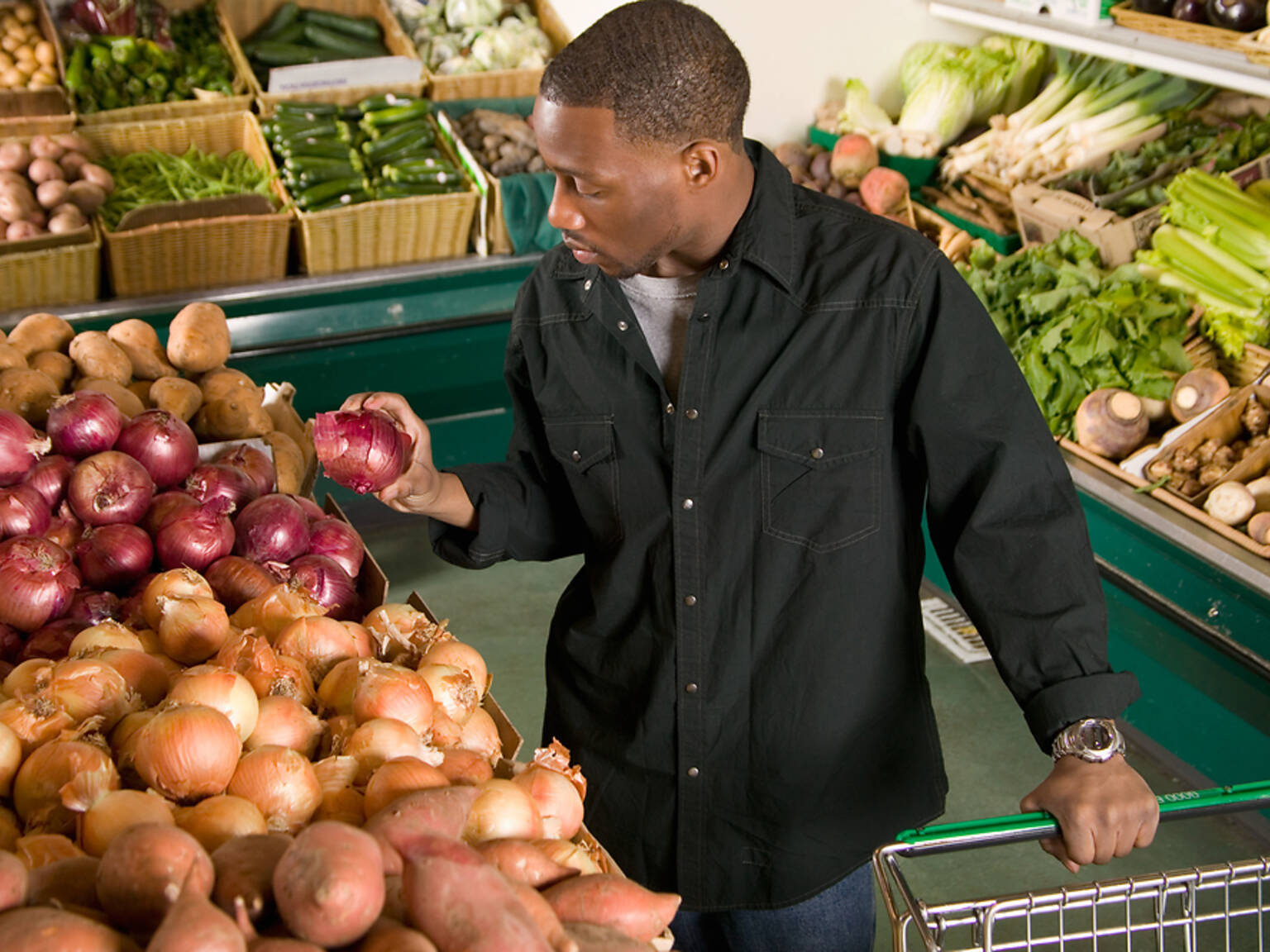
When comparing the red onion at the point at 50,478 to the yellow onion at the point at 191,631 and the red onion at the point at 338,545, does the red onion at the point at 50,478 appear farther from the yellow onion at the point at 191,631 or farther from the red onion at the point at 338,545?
the yellow onion at the point at 191,631

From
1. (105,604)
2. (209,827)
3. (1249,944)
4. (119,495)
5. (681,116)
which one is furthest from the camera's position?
(1249,944)

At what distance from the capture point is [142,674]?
150 centimetres

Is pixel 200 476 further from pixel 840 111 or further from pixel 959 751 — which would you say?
pixel 840 111

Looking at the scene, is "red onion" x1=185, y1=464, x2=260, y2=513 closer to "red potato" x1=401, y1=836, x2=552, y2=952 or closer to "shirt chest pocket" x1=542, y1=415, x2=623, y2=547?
"shirt chest pocket" x1=542, y1=415, x2=623, y2=547

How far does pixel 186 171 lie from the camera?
15.7 ft

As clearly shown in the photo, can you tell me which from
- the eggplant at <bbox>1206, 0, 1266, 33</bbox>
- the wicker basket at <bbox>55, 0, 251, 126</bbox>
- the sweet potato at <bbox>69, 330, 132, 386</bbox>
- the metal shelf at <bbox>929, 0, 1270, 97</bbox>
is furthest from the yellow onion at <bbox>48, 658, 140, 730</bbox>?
the wicker basket at <bbox>55, 0, 251, 126</bbox>

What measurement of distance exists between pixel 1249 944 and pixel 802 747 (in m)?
1.74

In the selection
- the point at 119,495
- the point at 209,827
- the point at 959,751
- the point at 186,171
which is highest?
the point at 209,827

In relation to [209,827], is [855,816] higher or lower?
lower

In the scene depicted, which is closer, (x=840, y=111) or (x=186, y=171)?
(x=186, y=171)

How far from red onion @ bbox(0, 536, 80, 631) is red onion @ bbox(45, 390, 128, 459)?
31 centimetres

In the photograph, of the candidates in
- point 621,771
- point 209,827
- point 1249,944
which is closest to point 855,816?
point 621,771

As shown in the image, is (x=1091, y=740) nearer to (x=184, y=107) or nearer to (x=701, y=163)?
(x=701, y=163)

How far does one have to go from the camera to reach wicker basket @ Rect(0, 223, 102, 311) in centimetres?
423
